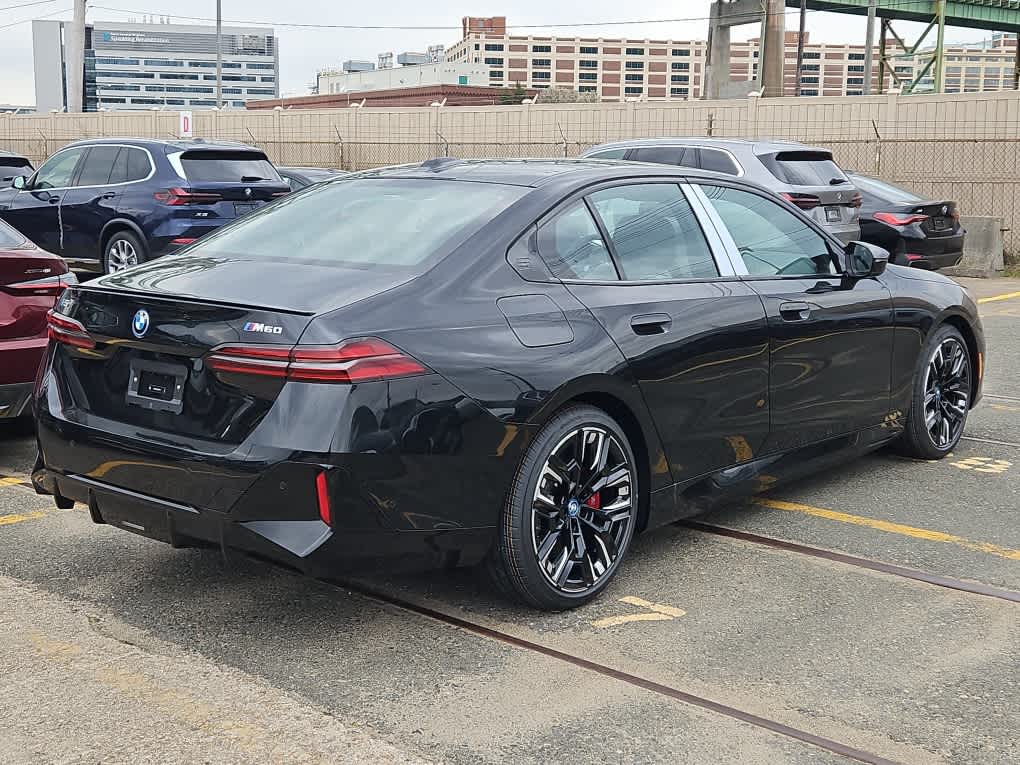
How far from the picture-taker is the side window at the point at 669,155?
13039 mm

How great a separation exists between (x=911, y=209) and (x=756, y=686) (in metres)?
12.2

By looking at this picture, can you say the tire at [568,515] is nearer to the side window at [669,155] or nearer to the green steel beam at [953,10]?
the side window at [669,155]

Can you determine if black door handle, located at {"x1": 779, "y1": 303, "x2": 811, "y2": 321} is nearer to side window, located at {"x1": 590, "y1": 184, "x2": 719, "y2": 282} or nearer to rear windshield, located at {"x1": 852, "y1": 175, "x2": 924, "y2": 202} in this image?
side window, located at {"x1": 590, "y1": 184, "x2": 719, "y2": 282}

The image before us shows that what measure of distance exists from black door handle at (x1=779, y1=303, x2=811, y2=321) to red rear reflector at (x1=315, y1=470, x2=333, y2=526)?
7.76 feet

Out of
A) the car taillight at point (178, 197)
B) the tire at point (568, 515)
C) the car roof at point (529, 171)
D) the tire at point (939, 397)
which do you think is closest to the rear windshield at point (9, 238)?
the car roof at point (529, 171)

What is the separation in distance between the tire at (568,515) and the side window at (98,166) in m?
10.6

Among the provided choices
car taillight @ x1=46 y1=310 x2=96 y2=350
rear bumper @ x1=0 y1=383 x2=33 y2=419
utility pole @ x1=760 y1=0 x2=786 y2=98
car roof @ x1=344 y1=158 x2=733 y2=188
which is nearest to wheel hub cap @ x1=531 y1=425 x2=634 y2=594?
car roof @ x1=344 y1=158 x2=733 y2=188

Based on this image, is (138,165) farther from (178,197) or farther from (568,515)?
(568,515)

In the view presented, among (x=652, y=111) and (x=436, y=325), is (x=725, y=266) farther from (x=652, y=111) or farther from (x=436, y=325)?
(x=652, y=111)

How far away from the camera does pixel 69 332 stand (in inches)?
169

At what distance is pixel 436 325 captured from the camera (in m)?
3.89

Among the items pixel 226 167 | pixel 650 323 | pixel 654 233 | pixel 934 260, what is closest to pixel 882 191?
pixel 934 260

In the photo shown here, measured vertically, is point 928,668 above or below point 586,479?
below

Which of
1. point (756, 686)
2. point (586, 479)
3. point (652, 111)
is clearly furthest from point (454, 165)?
point (652, 111)
